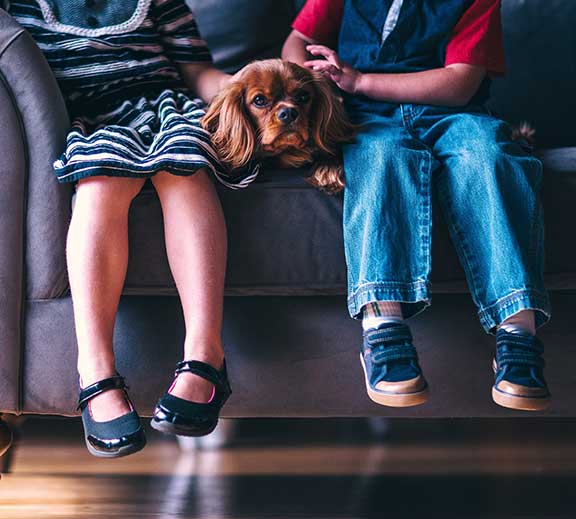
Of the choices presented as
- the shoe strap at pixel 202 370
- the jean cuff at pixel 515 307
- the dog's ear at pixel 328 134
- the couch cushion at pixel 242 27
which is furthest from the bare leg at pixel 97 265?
the couch cushion at pixel 242 27

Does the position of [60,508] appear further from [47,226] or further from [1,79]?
[1,79]

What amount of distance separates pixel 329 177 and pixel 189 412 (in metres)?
0.43

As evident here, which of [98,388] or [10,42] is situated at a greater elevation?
[10,42]

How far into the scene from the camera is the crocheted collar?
1438mm

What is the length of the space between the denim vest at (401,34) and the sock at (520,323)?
51 centimetres

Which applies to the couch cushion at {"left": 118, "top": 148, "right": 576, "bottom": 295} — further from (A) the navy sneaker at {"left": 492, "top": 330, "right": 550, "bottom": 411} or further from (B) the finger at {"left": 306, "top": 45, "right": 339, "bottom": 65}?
(B) the finger at {"left": 306, "top": 45, "right": 339, "bottom": 65}

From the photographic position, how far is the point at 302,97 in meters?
1.29

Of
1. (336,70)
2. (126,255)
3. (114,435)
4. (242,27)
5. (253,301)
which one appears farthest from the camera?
(242,27)

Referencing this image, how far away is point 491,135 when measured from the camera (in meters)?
1.21

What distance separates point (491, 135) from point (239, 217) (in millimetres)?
421

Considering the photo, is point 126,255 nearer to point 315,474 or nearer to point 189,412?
point 189,412

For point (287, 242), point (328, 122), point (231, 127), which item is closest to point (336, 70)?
point (328, 122)

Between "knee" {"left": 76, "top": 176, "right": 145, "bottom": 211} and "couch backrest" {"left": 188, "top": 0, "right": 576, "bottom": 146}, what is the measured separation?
78cm

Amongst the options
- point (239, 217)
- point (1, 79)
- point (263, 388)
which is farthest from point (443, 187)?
point (1, 79)
